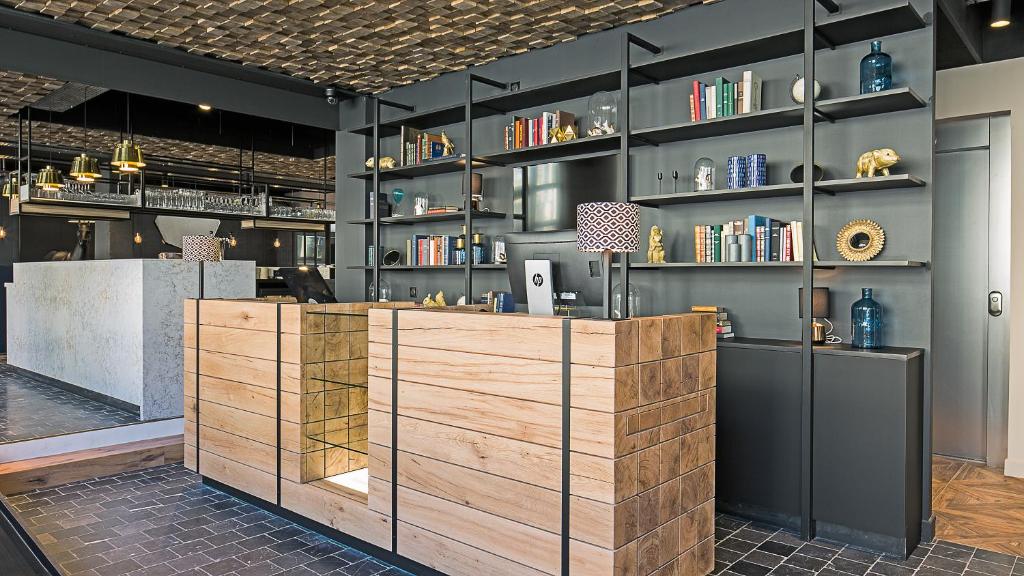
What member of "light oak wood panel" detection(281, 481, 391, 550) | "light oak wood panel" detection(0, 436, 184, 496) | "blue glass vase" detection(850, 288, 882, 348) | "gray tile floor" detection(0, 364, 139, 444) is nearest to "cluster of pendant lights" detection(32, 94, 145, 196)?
"gray tile floor" detection(0, 364, 139, 444)

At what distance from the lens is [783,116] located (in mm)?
3846

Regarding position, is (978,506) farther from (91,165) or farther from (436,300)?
(91,165)

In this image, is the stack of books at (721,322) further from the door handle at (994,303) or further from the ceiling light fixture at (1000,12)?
the ceiling light fixture at (1000,12)

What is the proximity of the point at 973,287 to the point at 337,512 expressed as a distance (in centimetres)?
452

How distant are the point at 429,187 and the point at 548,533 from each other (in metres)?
4.17

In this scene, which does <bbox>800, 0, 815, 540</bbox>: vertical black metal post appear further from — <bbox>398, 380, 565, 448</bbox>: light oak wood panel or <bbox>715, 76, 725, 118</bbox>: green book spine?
<bbox>398, 380, 565, 448</bbox>: light oak wood panel

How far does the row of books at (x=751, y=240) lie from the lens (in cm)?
385

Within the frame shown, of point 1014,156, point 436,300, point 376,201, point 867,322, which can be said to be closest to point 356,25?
point 376,201

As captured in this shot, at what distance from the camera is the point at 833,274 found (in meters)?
3.97

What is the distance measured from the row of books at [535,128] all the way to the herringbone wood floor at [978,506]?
3.27 m

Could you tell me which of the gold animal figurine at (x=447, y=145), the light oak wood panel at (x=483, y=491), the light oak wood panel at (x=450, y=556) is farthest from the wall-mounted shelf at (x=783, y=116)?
the light oak wood panel at (x=450, y=556)

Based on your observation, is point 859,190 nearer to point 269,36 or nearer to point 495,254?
point 495,254

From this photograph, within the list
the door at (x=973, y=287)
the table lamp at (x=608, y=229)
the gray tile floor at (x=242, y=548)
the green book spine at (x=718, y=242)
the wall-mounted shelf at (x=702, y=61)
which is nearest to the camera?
the table lamp at (x=608, y=229)

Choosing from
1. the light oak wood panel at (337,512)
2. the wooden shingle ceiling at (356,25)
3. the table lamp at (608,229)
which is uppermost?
the wooden shingle ceiling at (356,25)
